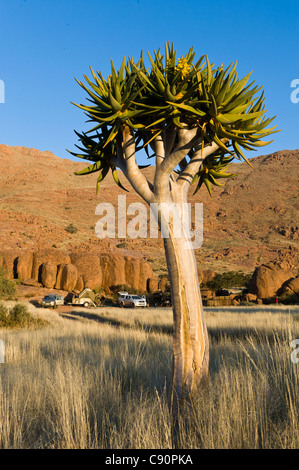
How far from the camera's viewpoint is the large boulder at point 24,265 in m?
43.5

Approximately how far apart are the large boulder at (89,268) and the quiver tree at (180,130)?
39.0 metres

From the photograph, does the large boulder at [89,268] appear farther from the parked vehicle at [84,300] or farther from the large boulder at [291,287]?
the large boulder at [291,287]

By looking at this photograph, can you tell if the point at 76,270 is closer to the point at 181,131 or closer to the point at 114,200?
the point at 181,131

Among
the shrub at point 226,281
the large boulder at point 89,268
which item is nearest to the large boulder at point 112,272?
the large boulder at point 89,268

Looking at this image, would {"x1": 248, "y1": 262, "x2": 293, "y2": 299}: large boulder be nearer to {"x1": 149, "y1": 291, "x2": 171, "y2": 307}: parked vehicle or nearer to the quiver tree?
{"x1": 149, "y1": 291, "x2": 171, "y2": 307}: parked vehicle

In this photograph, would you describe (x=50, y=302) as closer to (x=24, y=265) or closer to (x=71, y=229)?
(x=24, y=265)

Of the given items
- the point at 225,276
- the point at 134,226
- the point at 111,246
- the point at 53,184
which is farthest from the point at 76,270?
the point at 53,184

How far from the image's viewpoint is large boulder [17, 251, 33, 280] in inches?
1711

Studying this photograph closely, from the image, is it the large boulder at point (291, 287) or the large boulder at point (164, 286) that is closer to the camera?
the large boulder at point (291, 287)

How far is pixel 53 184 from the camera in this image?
10919cm

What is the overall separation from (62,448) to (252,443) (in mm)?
1754

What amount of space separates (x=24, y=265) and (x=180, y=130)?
4249 centimetres

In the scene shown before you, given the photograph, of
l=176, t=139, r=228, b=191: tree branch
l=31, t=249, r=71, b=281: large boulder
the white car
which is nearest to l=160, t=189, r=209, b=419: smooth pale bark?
l=176, t=139, r=228, b=191: tree branch

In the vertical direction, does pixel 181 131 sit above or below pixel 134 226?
below
